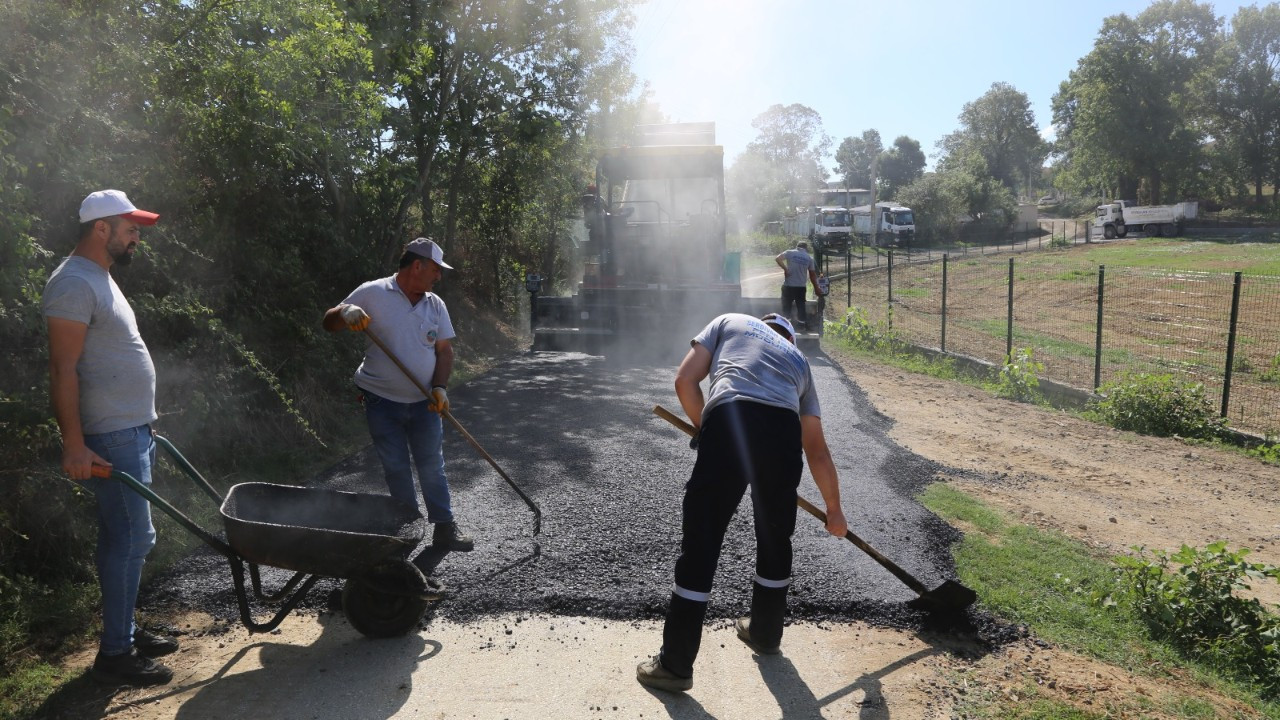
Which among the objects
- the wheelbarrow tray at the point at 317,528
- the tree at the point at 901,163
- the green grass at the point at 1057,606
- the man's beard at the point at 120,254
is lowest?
the green grass at the point at 1057,606

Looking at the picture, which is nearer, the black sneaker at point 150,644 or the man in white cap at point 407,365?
the black sneaker at point 150,644

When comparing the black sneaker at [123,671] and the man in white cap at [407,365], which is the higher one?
the man in white cap at [407,365]

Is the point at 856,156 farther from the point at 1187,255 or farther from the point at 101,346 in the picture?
the point at 101,346

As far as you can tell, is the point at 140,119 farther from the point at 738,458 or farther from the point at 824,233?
the point at 824,233

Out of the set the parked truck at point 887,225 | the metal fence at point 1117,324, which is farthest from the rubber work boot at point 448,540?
the parked truck at point 887,225

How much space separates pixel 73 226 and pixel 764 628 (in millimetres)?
4614

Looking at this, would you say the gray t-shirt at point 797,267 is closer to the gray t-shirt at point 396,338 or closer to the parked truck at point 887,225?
the gray t-shirt at point 396,338

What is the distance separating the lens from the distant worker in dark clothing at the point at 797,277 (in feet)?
46.0

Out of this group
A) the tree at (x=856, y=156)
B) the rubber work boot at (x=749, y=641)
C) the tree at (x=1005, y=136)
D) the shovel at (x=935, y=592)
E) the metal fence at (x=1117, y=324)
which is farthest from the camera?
the tree at (x=856, y=156)

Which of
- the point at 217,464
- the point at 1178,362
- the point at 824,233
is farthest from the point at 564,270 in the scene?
the point at 824,233

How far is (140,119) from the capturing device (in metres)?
5.93

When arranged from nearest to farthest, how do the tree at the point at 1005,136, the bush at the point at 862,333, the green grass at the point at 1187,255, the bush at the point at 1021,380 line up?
the bush at the point at 1021,380 → the bush at the point at 862,333 → the green grass at the point at 1187,255 → the tree at the point at 1005,136

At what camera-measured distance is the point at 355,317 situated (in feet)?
13.7

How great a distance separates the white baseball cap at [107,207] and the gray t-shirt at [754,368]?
222 cm
